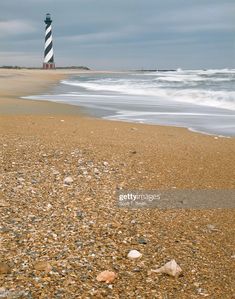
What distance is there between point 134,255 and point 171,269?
13.0 inches

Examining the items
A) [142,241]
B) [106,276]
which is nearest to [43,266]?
[106,276]

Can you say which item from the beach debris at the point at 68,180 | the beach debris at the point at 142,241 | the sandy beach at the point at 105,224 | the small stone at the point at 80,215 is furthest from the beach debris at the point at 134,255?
the beach debris at the point at 68,180

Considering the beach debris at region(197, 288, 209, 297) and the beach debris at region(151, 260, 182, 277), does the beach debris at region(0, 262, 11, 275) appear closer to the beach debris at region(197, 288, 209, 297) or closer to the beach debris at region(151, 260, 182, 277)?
the beach debris at region(151, 260, 182, 277)

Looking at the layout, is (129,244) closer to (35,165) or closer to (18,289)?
(18,289)

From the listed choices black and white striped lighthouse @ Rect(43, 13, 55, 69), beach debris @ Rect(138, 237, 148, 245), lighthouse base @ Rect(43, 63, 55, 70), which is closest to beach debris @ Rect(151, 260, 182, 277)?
beach debris @ Rect(138, 237, 148, 245)

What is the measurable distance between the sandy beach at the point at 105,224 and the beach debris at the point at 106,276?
27 mm

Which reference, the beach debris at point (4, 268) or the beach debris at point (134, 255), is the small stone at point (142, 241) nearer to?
the beach debris at point (134, 255)

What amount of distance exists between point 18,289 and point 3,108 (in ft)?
36.1

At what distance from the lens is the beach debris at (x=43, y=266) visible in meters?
2.66

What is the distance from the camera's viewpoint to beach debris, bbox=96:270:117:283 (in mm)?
2590

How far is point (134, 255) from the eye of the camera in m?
2.91

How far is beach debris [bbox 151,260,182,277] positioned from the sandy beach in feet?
0.13

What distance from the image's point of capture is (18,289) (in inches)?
95.8

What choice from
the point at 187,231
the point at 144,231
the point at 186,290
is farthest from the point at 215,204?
the point at 186,290
